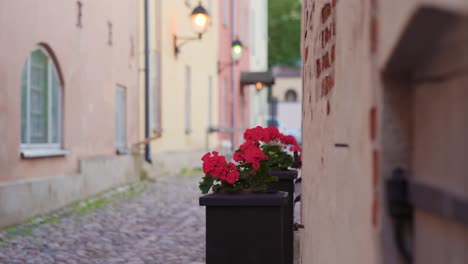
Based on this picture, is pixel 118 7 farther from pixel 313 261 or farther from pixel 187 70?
pixel 313 261

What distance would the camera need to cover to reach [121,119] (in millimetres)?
15023

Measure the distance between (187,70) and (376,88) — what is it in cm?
1908

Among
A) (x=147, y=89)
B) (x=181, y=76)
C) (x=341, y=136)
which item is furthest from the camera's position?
(x=181, y=76)

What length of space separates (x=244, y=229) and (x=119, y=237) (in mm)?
4292

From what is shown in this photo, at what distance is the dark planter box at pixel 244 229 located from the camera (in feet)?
14.8

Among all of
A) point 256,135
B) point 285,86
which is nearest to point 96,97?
point 256,135

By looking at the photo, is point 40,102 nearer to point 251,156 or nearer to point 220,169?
point 251,156

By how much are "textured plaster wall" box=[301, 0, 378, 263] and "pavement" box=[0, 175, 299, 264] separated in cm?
345

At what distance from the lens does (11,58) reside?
30.3ft

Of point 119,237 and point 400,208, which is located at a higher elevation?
point 400,208

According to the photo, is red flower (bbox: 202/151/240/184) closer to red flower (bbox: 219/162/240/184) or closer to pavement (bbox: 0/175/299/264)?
red flower (bbox: 219/162/240/184)

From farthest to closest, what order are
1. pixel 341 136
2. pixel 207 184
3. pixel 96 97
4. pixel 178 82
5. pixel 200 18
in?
pixel 178 82 → pixel 200 18 → pixel 96 97 → pixel 207 184 → pixel 341 136

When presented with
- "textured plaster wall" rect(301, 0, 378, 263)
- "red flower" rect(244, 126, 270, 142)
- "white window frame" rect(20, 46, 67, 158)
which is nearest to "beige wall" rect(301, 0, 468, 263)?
"textured plaster wall" rect(301, 0, 378, 263)

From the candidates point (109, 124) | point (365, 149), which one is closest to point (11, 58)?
point (109, 124)
